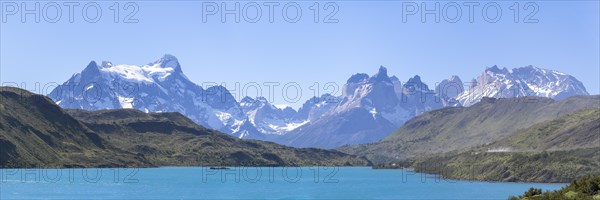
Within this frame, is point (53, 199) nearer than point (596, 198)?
No

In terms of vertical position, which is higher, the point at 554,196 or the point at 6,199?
the point at 554,196

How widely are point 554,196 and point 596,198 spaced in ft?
9.06

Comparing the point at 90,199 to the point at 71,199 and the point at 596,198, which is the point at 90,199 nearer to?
the point at 71,199

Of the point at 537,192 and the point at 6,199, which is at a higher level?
the point at 537,192

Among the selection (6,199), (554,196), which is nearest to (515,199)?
(554,196)

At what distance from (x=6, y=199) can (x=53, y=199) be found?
1138cm

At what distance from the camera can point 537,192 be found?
60344mm

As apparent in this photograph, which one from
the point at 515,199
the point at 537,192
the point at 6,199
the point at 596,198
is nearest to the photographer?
the point at 596,198

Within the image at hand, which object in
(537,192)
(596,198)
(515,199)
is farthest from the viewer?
(537,192)

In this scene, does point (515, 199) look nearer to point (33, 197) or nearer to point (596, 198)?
point (596, 198)

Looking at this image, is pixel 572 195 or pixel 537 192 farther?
pixel 537 192

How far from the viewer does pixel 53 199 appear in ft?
639

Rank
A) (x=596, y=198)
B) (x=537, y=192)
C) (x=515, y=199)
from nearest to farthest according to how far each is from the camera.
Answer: (x=596, y=198) < (x=515, y=199) < (x=537, y=192)

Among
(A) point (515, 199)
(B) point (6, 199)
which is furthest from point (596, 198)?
(B) point (6, 199)
